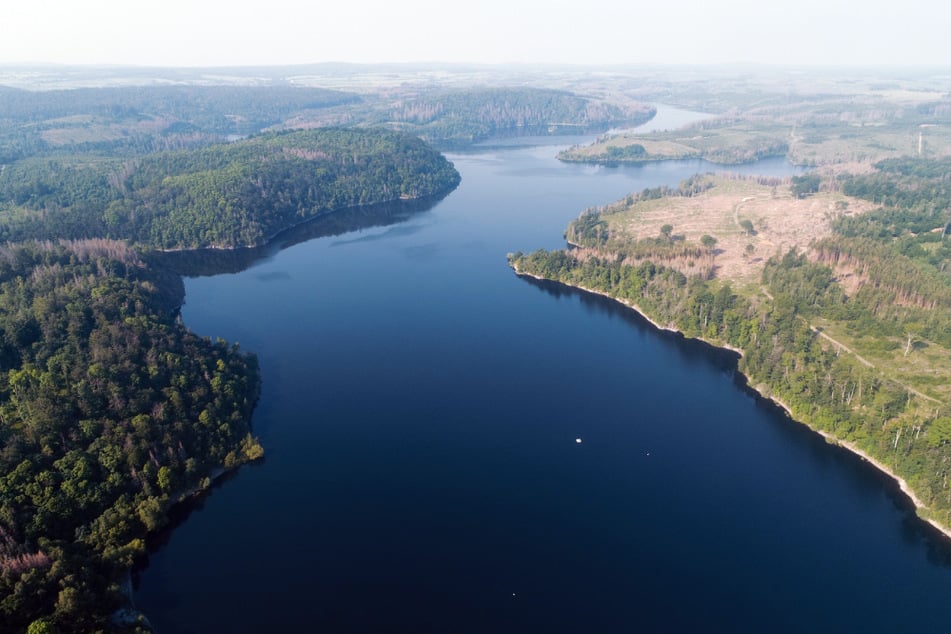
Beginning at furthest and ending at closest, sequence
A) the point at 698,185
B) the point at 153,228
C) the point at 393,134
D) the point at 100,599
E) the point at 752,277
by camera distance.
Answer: the point at 393,134 → the point at 698,185 → the point at 153,228 → the point at 752,277 → the point at 100,599

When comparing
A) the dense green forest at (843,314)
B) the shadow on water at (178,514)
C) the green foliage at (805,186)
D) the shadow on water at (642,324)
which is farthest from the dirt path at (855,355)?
the green foliage at (805,186)

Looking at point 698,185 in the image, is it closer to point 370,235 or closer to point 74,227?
point 370,235

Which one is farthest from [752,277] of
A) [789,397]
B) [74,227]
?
[74,227]

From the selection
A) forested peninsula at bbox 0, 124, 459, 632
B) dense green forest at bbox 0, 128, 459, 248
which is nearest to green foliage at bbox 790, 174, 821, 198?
dense green forest at bbox 0, 128, 459, 248

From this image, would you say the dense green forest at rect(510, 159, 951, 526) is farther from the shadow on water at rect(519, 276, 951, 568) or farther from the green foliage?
the green foliage

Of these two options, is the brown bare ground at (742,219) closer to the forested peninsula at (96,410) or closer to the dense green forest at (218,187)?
the dense green forest at (218,187)

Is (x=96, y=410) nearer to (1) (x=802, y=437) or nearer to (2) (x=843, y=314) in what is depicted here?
(1) (x=802, y=437)

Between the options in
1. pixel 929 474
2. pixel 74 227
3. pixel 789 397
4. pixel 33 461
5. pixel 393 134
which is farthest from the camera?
pixel 393 134
